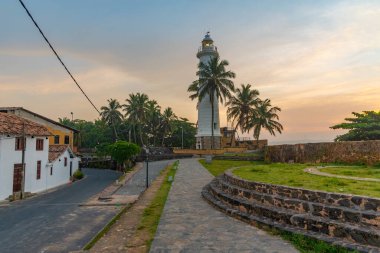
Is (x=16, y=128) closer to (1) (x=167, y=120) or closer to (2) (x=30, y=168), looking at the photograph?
(2) (x=30, y=168)

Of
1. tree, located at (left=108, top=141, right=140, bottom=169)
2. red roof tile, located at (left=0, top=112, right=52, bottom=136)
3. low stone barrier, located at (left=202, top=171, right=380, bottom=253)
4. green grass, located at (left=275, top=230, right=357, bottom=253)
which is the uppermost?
red roof tile, located at (left=0, top=112, right=52, bottom=136)

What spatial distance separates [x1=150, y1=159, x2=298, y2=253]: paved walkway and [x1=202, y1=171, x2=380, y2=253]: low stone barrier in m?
0.63

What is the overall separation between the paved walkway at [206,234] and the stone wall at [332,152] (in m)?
11.7

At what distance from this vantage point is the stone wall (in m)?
18.1

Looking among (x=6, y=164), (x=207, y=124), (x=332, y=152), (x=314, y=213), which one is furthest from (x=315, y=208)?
(x=207, y=124)

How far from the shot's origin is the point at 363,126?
29.7m

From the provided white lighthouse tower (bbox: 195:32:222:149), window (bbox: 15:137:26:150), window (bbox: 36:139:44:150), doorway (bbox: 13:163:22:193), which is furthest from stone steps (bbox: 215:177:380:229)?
white lighthouse tower (bbox: 195:32:222:149)

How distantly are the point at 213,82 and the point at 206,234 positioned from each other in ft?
129

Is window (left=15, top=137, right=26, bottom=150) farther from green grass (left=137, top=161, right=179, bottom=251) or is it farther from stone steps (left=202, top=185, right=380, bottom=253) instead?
stone steps (left=202, top=185, right=380, bottom=253)

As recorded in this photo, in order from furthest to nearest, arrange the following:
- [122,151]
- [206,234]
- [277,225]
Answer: [122,151]
[206,234]
[277,225]

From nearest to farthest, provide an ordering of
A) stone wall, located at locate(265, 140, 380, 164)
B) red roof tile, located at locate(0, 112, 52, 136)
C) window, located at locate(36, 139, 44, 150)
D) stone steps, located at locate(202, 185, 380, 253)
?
stone steps, located at locate(202, 185, 380, 253), stone wall, located at locate(265, 140, 380, 164), red roof tile, located at locate(0, 112, 52, 136), window, located at locate(36, 139, 44, 150)

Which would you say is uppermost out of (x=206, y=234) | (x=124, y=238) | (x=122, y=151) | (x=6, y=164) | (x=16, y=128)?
(x=16, y=128)

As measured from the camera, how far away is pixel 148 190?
63.9 feet

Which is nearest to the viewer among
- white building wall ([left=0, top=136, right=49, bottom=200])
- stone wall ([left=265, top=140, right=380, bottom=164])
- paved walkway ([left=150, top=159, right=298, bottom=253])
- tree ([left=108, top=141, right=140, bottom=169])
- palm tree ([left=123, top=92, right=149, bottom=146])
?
paved walkway ([left=150, top=159, right=298, bottom=253])
